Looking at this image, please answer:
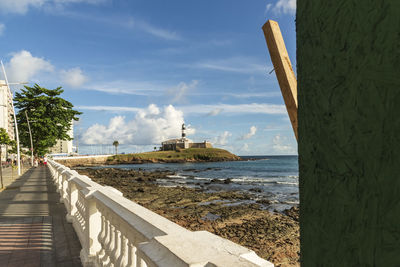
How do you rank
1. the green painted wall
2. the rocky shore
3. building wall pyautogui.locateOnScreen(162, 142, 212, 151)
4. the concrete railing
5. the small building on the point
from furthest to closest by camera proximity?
the small building on the point < building wall pyautogui.locateOnScreen(162, 142, 212, 151) < the rocky shore < the concrete railing < the green painted wall

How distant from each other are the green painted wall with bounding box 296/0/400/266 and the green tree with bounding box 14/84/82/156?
98.9 ft

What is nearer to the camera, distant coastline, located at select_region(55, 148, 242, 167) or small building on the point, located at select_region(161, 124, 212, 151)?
distant coastline, located at select_region(55, 148, 242, 167)

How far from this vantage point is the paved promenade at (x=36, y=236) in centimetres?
400

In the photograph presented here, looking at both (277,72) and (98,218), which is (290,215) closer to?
(98,218)

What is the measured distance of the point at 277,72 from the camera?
5.00 feet

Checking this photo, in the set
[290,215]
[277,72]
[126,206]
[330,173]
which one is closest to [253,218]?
[290,215]

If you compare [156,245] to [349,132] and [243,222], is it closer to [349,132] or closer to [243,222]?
[349,132]

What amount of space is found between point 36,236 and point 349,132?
5.95 metres

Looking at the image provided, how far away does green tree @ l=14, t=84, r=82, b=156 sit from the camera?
26828mm

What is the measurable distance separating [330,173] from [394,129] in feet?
0.49

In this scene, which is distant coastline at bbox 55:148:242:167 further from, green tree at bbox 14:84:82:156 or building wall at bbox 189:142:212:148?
green tree at bbox 14:84:82:156

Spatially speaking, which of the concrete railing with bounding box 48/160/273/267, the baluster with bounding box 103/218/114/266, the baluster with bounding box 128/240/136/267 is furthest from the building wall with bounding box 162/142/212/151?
the baluster with bounding box 128/240/136/267

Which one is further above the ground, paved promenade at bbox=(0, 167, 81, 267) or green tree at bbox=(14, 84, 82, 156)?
green tree at bbox=(14, 84, 82, 156)

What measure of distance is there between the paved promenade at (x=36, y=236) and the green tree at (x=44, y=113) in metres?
21.3
